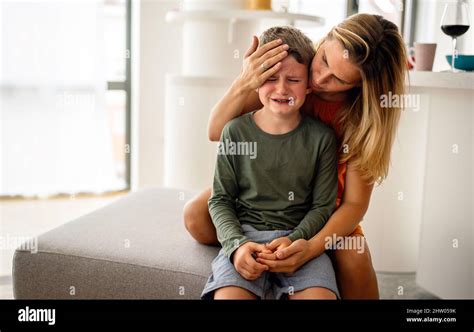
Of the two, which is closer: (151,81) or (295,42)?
(295,42)

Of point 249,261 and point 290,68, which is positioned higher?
point 290,68

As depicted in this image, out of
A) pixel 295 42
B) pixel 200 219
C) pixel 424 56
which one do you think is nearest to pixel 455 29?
pixel 424 56

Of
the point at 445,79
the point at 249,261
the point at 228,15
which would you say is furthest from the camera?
the point at 228,15

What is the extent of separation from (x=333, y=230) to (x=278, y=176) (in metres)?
0.17

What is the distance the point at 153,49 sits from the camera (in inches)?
130

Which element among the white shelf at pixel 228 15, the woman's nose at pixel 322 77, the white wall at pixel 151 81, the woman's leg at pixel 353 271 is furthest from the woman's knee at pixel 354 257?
the white wall at pixel 151 81

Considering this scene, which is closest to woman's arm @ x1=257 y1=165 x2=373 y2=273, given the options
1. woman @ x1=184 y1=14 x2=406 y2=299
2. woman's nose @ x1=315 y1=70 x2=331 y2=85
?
woman @ x1=184 y1=14 x2=406 y2=299

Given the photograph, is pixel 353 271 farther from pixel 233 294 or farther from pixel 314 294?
pixel 233 294

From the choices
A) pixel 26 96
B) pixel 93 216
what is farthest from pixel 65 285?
pixel 26 96

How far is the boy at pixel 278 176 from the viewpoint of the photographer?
1.21 metres

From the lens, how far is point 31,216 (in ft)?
9.73

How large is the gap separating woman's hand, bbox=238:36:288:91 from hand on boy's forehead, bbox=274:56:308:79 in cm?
2

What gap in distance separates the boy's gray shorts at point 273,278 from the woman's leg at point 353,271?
6 centimetres

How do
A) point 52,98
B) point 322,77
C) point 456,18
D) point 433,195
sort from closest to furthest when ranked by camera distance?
point 322,77
point 456,18
point 433,195
point 52,98
